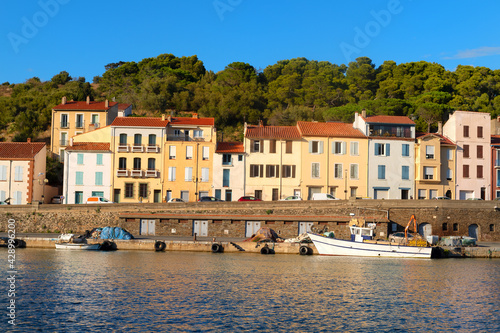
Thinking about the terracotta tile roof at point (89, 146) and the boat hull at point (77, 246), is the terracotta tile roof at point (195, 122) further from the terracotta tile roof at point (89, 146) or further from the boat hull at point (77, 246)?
the boat hull at point (77, 246)

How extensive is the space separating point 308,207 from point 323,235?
5.94 metres

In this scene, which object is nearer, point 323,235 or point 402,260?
point 402,260

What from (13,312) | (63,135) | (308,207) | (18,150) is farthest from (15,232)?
(13,312)

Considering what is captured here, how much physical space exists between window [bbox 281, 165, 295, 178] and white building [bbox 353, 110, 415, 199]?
8999 mm

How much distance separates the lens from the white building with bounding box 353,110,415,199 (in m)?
69.4

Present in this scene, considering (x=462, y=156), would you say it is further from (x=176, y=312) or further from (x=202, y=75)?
(x=202, y=75)

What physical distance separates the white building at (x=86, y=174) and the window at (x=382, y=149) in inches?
1209

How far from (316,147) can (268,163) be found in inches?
235

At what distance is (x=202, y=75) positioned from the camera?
125000 mm

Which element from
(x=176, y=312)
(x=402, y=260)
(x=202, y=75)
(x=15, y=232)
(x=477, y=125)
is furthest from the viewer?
(x=202, y=75)

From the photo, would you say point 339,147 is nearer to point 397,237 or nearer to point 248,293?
point 397,237

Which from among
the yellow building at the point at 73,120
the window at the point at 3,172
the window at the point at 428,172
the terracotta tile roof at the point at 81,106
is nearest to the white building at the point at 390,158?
the window at the point at 428,172

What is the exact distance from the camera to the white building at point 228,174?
67.5m

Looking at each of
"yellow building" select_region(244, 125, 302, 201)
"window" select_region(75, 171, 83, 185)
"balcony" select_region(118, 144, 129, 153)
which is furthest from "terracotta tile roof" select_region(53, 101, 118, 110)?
Answer: "yellow building" select_region(244, 125, 302, 201)
